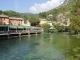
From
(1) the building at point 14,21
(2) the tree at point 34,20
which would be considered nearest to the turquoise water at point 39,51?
(1) the building at point 14,21

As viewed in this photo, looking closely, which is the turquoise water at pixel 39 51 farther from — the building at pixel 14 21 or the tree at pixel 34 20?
the tree at pixel 34 20

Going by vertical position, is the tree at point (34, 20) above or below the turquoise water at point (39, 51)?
above

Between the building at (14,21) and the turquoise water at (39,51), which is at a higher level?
the building at (14,21)

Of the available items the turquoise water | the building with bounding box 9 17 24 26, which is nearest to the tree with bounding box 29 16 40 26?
the building with bounding box 9 17 24 26

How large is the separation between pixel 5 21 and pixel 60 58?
188 ft

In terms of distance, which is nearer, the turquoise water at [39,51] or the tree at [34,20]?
the turquoise water at [39,51]

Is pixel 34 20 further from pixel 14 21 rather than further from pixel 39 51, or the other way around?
pixel 39 51

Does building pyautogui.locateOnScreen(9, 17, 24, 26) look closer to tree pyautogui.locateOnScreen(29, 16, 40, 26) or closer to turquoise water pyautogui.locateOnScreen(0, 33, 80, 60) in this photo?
tree pyautogui.locateOnScreen(29, 16, 40, 26)

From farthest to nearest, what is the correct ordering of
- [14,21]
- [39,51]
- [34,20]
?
[34,20]
[14,21]
[39,51]

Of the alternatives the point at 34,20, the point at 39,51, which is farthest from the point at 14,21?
the point at 39,51

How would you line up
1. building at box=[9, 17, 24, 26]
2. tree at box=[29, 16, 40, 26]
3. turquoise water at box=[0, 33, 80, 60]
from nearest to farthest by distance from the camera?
turquoise water at box=[0, 33, 80, 60] → building at box=[9, 17, 24, 26] → tree at box=[29, 16, 40, 26]

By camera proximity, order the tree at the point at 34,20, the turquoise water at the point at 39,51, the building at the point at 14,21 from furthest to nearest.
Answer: the tree at the point at 34,20
the building at the point at 14,21
the turquoise water at the point at 39,51

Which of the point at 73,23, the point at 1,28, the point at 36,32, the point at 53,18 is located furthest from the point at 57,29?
the point at 53,18

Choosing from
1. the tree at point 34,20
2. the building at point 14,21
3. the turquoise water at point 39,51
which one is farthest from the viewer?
the tree at point 34,20
